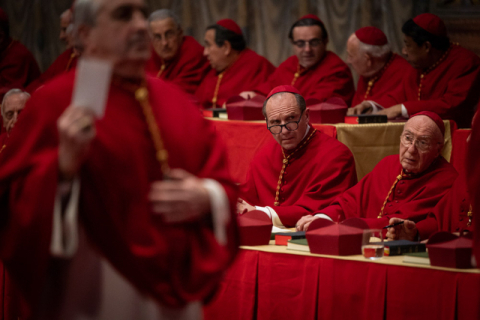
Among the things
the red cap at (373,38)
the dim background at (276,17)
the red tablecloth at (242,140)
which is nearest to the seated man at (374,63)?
the red cap at (373,38)

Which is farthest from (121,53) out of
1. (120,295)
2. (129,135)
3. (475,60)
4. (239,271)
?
(475,60)

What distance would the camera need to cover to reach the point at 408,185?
3852mm

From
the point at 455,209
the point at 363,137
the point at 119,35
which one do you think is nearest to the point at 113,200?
the point at 119,35

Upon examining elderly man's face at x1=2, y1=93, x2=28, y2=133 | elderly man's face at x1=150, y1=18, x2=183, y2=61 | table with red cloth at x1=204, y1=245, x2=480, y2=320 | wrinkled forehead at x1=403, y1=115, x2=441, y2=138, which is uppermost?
elderly man's face at x1=150, y1=18, x2=183, y2=61

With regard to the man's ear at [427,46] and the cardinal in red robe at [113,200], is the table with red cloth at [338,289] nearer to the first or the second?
the cardinal in red robe at [113,200]

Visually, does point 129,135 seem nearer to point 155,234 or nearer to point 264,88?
point 155,234

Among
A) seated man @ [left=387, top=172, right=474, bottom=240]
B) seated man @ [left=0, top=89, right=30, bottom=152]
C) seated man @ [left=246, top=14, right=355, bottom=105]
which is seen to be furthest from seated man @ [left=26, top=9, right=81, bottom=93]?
seated man @ [left=387, top=172, right=474, bottom=240]

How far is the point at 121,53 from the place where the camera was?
165 centimetres

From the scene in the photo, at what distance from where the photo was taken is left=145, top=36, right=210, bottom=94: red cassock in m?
6.94

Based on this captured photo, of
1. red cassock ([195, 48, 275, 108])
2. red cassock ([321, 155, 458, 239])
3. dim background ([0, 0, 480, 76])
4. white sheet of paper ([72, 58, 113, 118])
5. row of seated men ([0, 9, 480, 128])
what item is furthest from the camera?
dim background ([0, 0, 480, 76])

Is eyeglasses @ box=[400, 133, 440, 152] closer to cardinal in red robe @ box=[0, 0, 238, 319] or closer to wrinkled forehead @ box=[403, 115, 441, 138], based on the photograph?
wrinkled forehead @ box=[403, 115, 441, 138]

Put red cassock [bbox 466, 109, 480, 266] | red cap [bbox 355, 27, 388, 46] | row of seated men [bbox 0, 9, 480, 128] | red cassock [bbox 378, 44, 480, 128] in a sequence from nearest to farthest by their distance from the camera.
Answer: red cassock [bbox 466, 109, 480, 266] → red cassock [bbox 378, 44, 480, 128] → row of seated men [bbox 0, 9, 480, 128] → red cap [bbox 355, 27, 388, 46]

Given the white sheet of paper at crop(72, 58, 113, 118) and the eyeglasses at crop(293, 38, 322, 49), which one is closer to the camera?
the white sheet of paper at crop(72, 58, 113, 118)

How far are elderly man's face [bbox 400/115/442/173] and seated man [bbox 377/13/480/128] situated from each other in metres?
1.38
